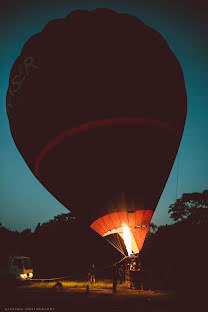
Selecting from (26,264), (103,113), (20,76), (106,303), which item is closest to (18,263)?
(26,264)

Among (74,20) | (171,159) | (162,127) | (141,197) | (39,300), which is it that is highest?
(74,20)

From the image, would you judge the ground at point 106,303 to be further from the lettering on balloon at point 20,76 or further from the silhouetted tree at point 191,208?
the silhouetted tree at point 191,208

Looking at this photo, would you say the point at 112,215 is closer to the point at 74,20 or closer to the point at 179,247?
the point at 74,20

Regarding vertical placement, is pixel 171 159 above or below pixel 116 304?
above

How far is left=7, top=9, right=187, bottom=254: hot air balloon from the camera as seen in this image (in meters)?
7.86

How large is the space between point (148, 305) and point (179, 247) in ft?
40.5

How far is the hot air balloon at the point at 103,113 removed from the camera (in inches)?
309

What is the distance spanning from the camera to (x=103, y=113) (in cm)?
771

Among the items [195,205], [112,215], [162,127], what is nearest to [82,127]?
[162,127]

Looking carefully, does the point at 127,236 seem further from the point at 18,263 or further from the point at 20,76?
the point at 18,263

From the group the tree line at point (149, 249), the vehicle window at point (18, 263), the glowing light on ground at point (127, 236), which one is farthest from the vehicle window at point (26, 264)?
the glowing light on ground at point (127, 236)

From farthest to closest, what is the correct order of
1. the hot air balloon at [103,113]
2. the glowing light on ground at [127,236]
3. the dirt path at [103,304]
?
the glowing light on ground at [127,236]
the hot air balloon at [103,113]
the dirt path at [103,304]

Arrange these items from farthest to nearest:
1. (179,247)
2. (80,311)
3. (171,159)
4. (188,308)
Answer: (179,247) → (171,159) → (188,308) → (80,311)

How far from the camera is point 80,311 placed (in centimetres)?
633
